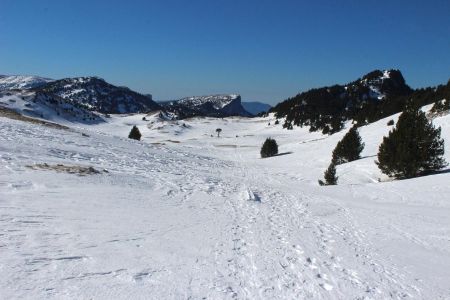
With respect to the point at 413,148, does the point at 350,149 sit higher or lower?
lower

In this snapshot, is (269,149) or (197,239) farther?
(269,149)

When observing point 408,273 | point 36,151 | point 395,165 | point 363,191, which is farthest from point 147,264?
point 395,165

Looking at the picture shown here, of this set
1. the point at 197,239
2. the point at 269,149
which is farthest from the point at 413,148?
the point at 269,149

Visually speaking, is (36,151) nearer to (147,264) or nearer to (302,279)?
(147,264)

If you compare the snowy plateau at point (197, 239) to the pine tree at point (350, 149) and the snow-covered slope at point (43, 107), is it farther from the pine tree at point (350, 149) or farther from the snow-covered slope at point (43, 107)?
the snow-covered slope at point (43, 107)

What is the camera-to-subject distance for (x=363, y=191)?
80.7 ft

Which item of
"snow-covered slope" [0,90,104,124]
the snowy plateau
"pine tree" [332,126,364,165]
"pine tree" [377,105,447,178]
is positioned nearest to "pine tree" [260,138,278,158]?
"pine tree" [332,126,364,165]

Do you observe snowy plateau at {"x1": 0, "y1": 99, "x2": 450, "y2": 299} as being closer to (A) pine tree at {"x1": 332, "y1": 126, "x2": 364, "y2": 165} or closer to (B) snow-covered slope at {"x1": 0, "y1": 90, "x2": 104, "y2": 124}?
(A) pine tree at {"x1": 332, "y1": 126, "x2": 364, "y2": 165}

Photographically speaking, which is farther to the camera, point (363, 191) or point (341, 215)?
point (363, 191)

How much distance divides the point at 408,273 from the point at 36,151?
19.4 m

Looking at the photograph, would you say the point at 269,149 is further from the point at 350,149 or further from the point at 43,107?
the point at 43,107

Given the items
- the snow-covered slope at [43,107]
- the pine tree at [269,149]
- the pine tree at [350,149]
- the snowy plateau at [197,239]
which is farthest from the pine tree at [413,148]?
the snow-covered slope at [43,107]

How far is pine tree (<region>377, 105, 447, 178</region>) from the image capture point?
26188mm

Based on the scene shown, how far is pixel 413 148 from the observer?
26375 mm
